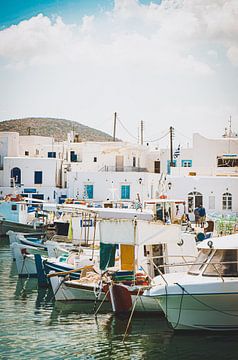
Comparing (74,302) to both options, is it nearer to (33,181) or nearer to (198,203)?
(198,203)

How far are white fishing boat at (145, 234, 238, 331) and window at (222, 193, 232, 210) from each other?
24306 millimetres

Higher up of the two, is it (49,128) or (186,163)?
(49,128)

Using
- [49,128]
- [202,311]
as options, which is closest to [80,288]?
[202,311]

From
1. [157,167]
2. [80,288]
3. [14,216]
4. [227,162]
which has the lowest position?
[80,288]

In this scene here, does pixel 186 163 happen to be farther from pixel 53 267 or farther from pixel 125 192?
pixel 53 267

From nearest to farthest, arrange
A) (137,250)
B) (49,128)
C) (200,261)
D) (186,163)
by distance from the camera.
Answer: (200,261) → (137,250) → (186,163) → (49,128)

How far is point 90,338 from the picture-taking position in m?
16.9

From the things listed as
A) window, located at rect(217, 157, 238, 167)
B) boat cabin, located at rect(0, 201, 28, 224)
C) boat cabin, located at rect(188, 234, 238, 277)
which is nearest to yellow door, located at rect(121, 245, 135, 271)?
boat cabin, located at rect(188, 234, 238, 277)

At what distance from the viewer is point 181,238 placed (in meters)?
21.3

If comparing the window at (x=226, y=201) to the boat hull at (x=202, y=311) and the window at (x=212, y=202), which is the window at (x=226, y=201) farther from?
the boat hull at (x=202, y=311)

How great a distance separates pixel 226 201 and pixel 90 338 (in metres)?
26.2

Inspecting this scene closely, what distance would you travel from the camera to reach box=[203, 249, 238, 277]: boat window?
16922 mm

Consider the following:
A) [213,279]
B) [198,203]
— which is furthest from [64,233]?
[213,279]

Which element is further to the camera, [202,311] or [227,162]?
[227,162]
